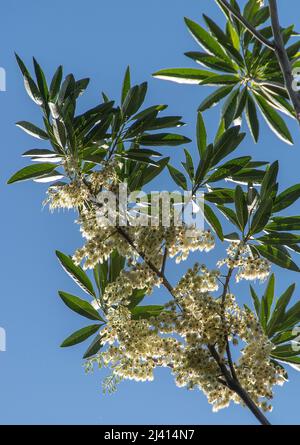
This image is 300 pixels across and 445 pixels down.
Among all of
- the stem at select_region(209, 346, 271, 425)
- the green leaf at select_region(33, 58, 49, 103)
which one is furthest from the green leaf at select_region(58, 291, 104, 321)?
the green leaf at select_region(33, 58, 49, 103)

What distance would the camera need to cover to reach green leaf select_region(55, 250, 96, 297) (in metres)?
3.77

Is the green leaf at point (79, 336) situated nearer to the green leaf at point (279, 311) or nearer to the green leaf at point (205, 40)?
the green leaf at point (279, 311)

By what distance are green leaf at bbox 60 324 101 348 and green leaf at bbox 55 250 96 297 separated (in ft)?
A: 0.69

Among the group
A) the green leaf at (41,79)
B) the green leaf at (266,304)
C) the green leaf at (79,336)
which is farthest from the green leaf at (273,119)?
the green leaf at (79,336)

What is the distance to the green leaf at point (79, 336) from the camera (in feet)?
12.5

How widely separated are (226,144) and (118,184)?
79 cm

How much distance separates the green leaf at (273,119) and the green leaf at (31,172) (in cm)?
154

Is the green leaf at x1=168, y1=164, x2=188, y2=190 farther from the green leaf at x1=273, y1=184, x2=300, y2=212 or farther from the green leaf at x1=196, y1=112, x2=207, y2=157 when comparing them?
the green leaf at x1=273, y1=184, x2=300, y2=212

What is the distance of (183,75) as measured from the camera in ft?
13.3

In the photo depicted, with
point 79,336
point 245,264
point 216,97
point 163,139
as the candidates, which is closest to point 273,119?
point 216,97

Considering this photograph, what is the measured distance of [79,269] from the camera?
12.7 feet

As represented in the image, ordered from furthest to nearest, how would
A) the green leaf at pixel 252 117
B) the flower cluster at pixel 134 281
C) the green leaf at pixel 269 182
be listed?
1. the green leaf at pixel 252 117
2. the green leaf at pixel 269 182
3. the flower cluster at pixel 134 281
